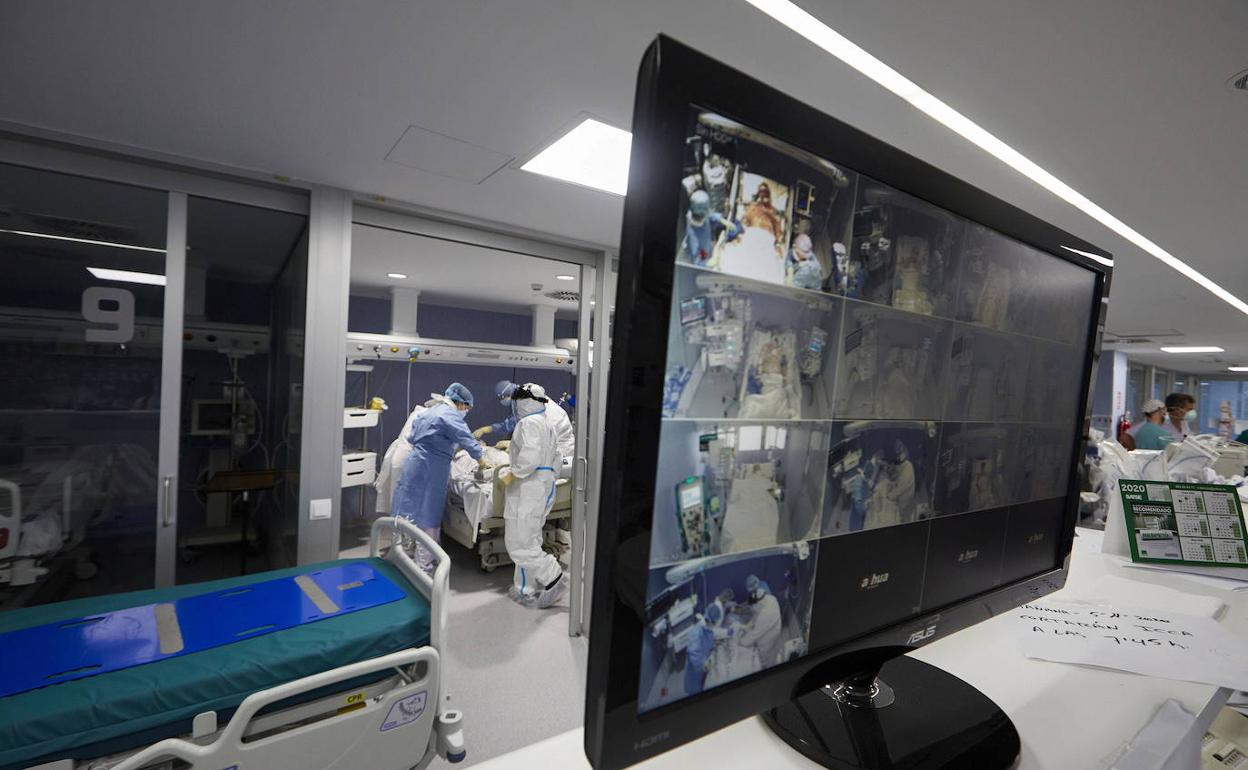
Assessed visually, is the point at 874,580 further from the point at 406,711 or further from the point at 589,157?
the point at 589,157

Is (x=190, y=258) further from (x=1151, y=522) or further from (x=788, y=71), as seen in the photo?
(x=1151, y=522)

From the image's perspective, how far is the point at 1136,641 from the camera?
0.94 m

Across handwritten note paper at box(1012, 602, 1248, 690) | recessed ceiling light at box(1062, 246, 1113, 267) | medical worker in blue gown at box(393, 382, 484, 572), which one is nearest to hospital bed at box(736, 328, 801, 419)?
recessed ceiling light at box(1062, 246, 1113, 267)

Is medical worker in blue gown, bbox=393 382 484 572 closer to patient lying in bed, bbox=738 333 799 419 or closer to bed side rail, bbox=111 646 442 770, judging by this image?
bed side rail, bbox=111 646 442 770

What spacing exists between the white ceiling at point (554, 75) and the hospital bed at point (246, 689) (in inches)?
70.9

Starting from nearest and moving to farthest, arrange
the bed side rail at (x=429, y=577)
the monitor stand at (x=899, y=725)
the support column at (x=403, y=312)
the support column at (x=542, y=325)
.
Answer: the monitor stand at (x=899, y=725) < the bed side rail at (x=429, y=577) < the support column at (x=403, y=312) < the support column at (x=542, y=325)

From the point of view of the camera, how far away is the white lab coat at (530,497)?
13.4 ft

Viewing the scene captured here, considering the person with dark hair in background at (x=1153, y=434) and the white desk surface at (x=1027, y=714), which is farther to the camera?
the person with dark hair in background at (x=1153, y=434)

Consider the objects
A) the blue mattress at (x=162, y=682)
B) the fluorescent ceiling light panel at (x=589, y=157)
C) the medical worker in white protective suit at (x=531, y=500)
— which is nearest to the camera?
the blue mattress at (x=162, y=682)

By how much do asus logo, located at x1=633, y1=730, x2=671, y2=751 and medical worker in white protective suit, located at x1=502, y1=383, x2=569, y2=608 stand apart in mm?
3776

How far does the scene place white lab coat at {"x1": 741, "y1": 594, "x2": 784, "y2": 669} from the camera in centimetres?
53

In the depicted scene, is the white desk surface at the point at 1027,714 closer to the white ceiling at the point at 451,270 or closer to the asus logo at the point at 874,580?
the asus logo at the point at 874,580

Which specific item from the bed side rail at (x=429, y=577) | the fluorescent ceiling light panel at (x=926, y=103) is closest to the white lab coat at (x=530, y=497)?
the bed side rail at (x=429, y=577)

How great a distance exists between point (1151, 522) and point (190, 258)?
160 inches
